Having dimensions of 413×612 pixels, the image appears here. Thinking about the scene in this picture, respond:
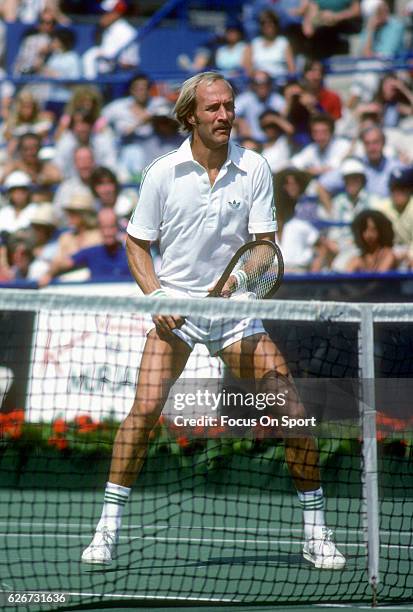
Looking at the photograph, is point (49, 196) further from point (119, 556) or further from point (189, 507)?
point (119, 556)

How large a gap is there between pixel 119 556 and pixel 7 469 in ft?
8.62

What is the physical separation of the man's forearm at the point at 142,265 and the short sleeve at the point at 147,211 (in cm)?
4

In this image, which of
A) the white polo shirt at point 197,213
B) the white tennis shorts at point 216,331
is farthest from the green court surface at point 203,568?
the white polo shirt at point 197,213

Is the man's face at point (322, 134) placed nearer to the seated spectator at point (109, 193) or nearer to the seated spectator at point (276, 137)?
the seated spectator at point (276, 137)

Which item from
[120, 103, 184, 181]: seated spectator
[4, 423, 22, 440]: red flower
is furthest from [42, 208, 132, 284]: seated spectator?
[4, 423, 22, 440]: red flower

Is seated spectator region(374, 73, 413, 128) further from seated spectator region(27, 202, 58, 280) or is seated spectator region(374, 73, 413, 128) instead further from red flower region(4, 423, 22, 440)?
red flower region(4, 423, 22, 440)

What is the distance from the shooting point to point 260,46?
504 inches

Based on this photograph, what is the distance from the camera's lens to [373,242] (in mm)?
9883

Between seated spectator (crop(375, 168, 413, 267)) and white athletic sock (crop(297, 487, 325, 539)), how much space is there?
17.2 feet

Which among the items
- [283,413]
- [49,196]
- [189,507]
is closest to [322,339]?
[189,507]

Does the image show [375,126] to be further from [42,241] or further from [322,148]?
[42,241]

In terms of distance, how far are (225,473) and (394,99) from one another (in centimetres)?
557

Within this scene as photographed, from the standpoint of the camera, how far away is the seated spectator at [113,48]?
13.6 m

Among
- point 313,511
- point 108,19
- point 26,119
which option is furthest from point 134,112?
point 313,511
